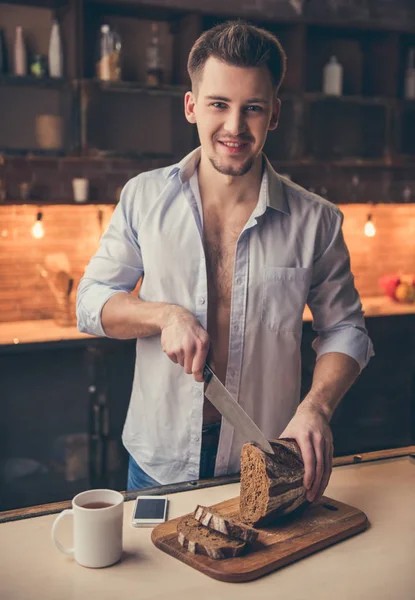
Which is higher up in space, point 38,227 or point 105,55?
point 105,55

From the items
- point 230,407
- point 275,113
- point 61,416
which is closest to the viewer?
point 230,407

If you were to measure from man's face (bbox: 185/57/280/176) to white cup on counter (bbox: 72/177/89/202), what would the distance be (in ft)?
6.66

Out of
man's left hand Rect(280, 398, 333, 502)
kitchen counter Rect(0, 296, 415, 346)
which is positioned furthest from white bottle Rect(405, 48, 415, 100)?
man's left hand Rect(280, 398, 333, 502)

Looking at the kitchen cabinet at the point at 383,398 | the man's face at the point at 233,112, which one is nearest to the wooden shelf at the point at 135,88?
the kitchen cabinet at the point at 383,398

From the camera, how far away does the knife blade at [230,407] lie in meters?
1.56

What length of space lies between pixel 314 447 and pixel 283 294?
2.04 ft

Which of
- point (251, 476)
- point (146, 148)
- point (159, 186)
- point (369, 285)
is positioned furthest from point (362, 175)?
point (251, 476)

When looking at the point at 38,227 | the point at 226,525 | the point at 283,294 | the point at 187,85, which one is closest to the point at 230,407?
the point at 226,525

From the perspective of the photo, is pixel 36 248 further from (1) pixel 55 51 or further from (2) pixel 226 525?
(2) pixel 226 525

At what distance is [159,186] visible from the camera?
7.21 feet

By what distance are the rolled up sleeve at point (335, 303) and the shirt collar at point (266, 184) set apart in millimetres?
176

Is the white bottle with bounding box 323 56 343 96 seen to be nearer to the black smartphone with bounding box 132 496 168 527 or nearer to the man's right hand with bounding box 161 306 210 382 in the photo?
the man's right hand with bounding box 161 306 210 382

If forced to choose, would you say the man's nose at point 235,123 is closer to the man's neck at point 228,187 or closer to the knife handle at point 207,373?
the man's neck at point 228,187

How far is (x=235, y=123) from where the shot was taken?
75.4 inches
